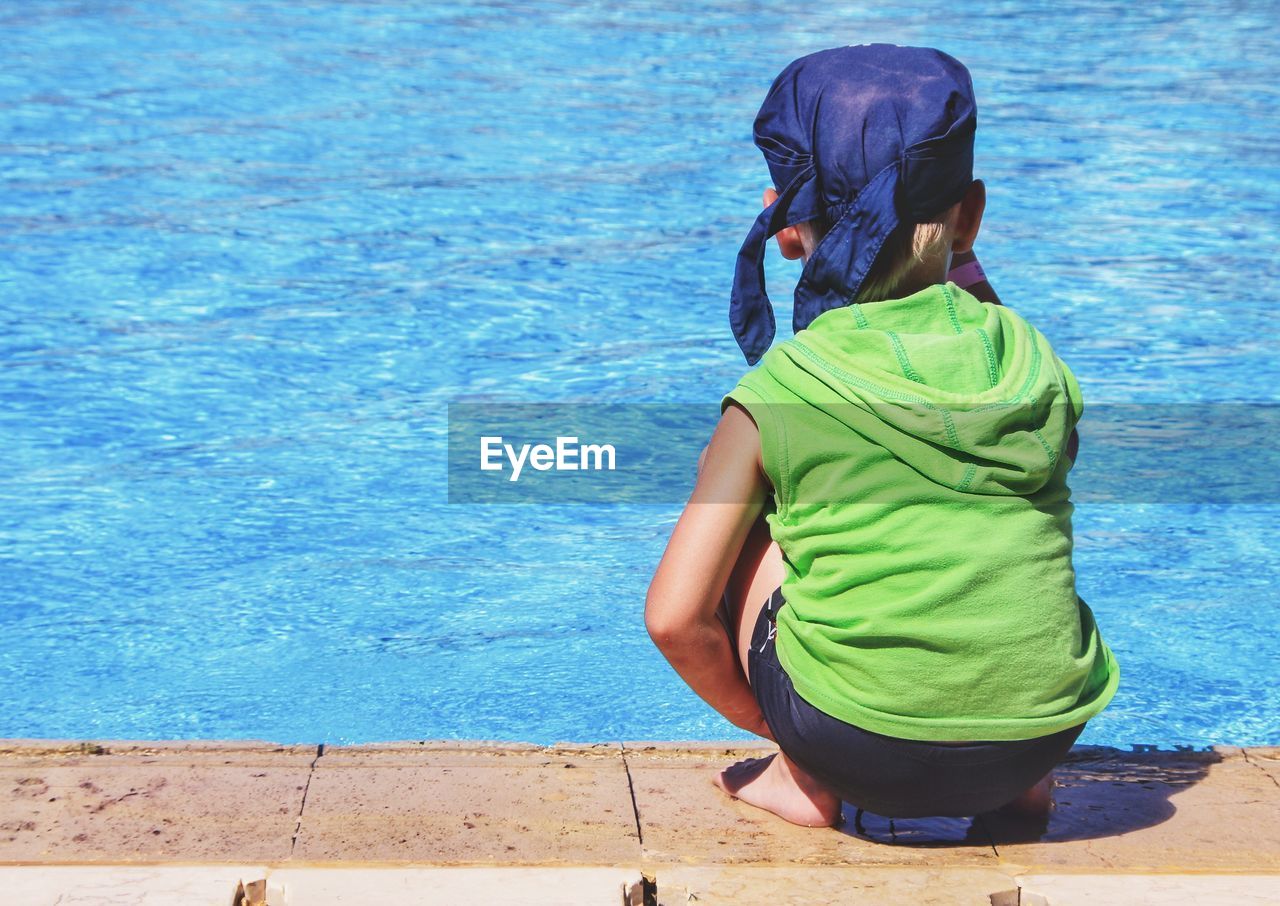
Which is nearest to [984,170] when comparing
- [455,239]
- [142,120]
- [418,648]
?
[455,239]

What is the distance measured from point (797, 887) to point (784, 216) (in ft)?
3.15

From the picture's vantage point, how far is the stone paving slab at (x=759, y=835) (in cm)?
224

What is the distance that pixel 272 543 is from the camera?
4852mm

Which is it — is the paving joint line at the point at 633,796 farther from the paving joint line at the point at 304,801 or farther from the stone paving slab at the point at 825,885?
the paving joint line at the point at 304,801

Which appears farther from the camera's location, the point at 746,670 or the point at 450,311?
the point at 450,311

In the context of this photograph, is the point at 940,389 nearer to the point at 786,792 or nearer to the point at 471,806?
the point at 786,792

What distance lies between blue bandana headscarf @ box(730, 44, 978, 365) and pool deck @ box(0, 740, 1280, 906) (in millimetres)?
819

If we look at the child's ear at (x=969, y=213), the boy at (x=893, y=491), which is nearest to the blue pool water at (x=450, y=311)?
the boy at (x=893, y=491)

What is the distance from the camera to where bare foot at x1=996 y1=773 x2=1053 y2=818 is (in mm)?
2352

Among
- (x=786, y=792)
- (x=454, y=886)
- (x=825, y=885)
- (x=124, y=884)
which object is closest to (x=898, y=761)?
(x=825, y=885)

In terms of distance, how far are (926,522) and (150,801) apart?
130cm

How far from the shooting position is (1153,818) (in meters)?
2.44

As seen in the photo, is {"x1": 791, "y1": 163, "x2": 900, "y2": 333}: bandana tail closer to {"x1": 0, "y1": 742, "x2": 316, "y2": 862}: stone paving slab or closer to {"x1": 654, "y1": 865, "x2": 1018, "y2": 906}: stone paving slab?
{"x1": 654, "y1": 865, "x2": 1018, "y2": 906}: stone paving slab

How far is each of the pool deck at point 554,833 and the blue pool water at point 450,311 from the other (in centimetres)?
127
